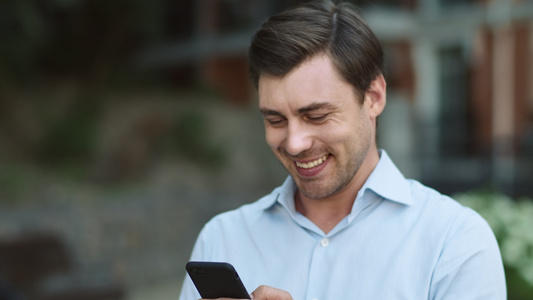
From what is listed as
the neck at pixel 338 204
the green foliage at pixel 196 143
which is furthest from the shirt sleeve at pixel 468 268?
the green foliage at pixel 196 143

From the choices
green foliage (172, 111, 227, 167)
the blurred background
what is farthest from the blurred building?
green foliage (172, 111, 227, 167)

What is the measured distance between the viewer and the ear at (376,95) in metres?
1.80

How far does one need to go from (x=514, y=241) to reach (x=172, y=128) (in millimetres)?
7329

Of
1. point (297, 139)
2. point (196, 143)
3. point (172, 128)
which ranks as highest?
point (297, 139)

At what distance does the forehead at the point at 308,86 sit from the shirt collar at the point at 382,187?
0.88 ft

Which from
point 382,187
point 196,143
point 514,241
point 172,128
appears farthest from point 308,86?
point 172,128

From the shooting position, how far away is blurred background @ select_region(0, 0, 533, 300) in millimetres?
6559

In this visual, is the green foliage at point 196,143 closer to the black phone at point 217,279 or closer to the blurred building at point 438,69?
the blurred building at point 438,69

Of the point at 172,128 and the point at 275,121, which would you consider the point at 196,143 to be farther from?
the point at 275,121

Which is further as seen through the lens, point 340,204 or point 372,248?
point 340,204

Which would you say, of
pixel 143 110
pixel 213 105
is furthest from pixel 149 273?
pixel 213 105

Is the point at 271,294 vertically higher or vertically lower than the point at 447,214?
lower

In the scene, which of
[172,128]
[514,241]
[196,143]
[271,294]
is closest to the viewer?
[271,294]

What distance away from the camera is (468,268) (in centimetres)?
150
